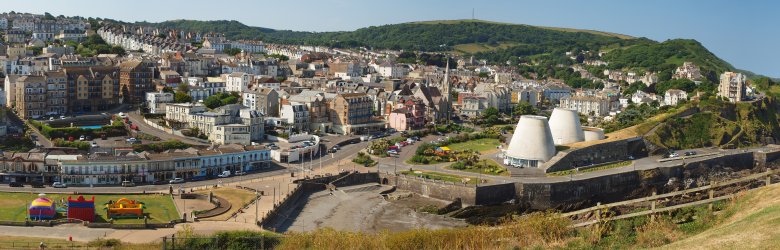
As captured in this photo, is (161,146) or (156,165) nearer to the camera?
(156,165)

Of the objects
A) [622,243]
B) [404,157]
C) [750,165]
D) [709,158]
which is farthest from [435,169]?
[622,243]

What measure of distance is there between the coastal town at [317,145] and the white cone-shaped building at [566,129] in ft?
0.25

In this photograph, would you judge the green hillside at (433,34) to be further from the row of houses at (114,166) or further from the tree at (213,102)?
the row of houses at (114,166)

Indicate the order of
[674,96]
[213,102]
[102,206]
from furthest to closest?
[674,96], [213,102], [102,206]

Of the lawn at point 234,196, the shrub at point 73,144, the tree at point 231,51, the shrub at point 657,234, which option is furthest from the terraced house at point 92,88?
the shrub at point 657,234

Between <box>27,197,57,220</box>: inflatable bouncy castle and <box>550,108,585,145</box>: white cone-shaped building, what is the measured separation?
25601 mm

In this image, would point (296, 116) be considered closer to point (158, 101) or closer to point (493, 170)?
point (158, 101)

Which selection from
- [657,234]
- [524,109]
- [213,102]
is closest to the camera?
[657,234]

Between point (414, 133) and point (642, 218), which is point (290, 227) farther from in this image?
point (414, 133)

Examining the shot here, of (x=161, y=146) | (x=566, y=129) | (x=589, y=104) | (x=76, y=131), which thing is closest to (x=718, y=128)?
(x=566, y=129)

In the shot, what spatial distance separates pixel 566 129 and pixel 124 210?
79.2 ft

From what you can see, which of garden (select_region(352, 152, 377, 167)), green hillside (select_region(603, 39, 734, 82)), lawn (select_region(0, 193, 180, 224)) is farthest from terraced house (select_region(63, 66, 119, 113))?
green hillside (select_region(603, 39, 734, 82))

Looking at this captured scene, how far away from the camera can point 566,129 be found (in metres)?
42.6

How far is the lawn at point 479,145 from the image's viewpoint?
44938 millimetres
